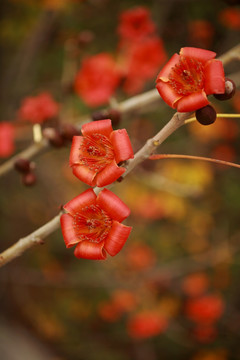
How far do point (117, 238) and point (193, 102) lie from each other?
45 centimetres

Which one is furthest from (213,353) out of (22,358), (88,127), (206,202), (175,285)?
(88,127)

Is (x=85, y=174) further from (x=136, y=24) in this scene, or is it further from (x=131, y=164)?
(x=136, y=24)

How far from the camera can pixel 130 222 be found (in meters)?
5.13

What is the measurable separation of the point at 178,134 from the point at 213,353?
10.8ft

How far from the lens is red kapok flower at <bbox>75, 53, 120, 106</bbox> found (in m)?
3.09

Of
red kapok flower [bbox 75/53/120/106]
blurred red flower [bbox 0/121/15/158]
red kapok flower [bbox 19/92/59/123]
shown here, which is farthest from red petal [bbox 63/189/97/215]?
red kapok flower [bbox 75/53/120/106]

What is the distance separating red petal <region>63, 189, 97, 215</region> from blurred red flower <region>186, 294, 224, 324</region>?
135 inches

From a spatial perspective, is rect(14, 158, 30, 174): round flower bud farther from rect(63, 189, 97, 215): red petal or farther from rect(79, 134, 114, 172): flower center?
rect(63, 189, 97, 215): red petal

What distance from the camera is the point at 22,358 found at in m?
4.56

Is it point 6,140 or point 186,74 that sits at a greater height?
point 6,140

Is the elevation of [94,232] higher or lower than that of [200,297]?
higher

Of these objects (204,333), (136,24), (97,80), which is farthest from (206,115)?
(204,333)

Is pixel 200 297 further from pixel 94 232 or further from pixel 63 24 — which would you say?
pixel 63 24

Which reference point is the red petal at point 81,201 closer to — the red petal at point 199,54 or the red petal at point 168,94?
the red petal at point 168,94
